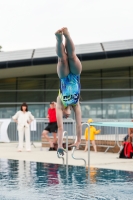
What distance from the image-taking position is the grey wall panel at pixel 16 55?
25.0 metres

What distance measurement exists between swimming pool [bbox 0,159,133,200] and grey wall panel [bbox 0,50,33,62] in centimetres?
1429

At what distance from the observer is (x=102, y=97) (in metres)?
28.1

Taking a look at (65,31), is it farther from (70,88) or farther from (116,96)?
(116,96)

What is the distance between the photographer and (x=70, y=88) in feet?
20.1

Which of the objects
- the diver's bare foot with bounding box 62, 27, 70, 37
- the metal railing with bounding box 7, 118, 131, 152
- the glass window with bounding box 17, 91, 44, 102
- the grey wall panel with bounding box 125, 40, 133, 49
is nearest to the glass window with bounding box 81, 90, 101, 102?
the glass window with bounding box 17, 91, 44, 102

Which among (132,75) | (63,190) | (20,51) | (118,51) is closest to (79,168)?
(63,190)

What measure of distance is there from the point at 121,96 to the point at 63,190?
837 inches

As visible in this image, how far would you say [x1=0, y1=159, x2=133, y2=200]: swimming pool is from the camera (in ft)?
22.1

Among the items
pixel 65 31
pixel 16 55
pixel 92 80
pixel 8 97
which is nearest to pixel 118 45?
pixel 92 80

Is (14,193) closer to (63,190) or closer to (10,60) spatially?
(63,190)

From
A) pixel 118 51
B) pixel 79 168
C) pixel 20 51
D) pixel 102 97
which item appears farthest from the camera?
pixel 102 97

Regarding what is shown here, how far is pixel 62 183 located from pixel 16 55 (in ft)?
59.3

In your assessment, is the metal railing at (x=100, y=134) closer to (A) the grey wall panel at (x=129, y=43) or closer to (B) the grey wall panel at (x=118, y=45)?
(B) the grey wall panel at (x=118, y=45)

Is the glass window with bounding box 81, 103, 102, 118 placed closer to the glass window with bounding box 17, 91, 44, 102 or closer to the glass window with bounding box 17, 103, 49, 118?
the glass window with bounding box 17, 103, 49, 118
